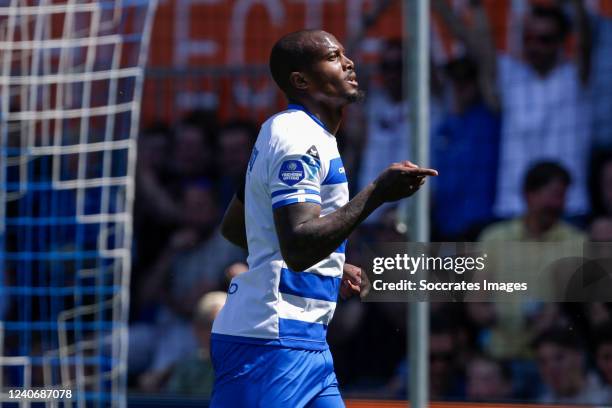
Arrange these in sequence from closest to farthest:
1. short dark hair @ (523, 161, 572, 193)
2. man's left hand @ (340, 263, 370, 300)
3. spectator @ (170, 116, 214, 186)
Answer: man's left hand @ (340, 263, 370, 300) → short dark hair @ (523, 161, 572, 193) → spectator @ (170, 116, 214, 186)

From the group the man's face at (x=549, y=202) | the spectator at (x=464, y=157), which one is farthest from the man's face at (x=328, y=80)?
the spectator at (x=464, y=157)

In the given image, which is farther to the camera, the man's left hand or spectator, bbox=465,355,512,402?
spectator, bbox=465,355,512,402

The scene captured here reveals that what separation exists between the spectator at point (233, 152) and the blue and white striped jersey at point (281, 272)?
384cm

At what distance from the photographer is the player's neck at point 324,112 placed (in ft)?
10.9

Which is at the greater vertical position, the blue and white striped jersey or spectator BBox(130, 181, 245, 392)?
the blue and white striped jersey

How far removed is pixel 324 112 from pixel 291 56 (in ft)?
0.63

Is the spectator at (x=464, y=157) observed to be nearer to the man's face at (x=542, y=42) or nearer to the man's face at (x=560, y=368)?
the man's face at (x=542, y=42)

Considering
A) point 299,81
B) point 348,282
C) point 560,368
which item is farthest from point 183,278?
point 299,81

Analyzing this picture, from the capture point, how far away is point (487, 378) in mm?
6402

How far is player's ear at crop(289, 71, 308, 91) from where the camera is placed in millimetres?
3355

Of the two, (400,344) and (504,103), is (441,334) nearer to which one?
(400,344)

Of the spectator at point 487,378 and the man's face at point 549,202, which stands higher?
the man's face at point 549,202

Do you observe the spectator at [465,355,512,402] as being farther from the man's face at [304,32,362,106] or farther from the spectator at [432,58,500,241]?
the man's face at [304,32,362,106]

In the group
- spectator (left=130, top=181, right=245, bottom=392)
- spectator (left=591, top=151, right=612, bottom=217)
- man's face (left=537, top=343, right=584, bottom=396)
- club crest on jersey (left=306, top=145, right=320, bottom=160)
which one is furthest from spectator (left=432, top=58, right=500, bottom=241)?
club crest on jersey (left=306, top=145, right=320, bottom=160)
